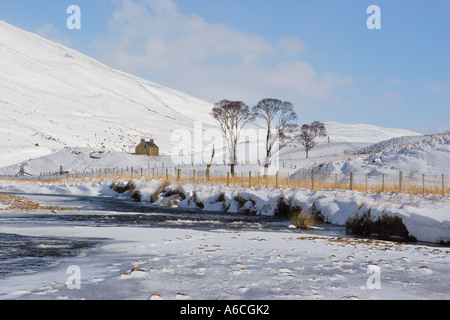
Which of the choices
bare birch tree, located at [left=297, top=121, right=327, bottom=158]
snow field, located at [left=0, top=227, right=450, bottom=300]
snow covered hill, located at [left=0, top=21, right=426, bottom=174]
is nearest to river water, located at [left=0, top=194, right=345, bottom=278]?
snow field, located at [left=0, top=227, right=450, bottom=300]

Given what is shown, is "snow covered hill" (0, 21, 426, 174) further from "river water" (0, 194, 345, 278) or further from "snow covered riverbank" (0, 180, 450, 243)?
"river water" (0, 194, 345, 278)

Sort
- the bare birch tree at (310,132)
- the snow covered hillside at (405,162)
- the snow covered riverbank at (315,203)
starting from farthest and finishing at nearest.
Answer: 1. the bare birch tree at (310,132)
2. the snow covered hillside at (405,162)
3. the snow covered riverbank at (315,203)

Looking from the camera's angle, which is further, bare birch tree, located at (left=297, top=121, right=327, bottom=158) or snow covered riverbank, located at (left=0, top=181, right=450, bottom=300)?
bare birch tree, located at (left=297, top=121, right=327, bottom=158)

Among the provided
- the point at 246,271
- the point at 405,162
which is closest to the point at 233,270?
the point at 246,271

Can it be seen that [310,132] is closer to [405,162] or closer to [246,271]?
[405,162]

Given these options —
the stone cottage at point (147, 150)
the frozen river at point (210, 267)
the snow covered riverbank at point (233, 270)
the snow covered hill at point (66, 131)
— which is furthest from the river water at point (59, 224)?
the stone cottage at point (147, 150)

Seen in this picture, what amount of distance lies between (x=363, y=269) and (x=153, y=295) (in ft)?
14.3

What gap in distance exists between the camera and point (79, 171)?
271 ft

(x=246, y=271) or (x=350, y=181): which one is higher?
(x=350, y=181)

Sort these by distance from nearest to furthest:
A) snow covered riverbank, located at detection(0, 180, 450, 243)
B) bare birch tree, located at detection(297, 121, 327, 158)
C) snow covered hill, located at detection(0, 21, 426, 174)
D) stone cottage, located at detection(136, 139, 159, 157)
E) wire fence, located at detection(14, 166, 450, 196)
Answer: snow covered riverbank, located at detection(0, 180, 450, 243)
wire fence, located at detection(14, 166, 450, 196)
snow covered hill, located at detection(0, 21, 426, 174)
stone cottage, located at detection(136, 139, 159, 157)
bare birch tree, located at detection(297, 121, 327, 158)

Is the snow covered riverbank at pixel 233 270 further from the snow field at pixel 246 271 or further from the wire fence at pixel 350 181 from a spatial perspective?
the wire fence at pixel 350 181

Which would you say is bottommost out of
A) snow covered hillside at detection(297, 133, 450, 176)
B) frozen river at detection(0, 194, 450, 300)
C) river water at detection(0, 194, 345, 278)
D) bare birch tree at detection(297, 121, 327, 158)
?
river water at detection(0, 194, 345, 278)

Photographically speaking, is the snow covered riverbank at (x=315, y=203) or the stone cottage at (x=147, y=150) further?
the stone cottage at (x=147, y=150)
